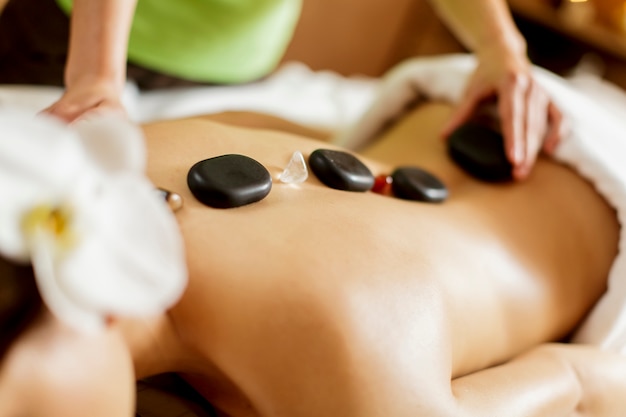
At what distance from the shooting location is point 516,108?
0.90m

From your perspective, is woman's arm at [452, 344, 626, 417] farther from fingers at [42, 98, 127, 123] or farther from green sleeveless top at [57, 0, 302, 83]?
green sleeveless top at [57, 0, 302, 83]

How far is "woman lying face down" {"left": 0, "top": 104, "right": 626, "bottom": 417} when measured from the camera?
0.53 m

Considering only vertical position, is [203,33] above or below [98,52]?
below

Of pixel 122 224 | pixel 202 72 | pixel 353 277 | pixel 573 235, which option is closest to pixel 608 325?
pixel 573 235

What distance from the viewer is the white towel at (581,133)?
818 mm

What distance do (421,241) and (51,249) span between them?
0.42 metres

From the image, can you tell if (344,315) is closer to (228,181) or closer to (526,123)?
(228,181)

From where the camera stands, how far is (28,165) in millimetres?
337

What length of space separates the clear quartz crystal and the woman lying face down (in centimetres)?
1

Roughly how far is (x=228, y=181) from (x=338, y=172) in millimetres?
143

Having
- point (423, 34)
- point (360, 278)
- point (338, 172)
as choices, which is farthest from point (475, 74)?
point (423, 34)

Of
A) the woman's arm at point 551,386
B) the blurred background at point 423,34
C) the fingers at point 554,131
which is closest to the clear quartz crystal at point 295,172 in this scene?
the woman's arm at point 551,386

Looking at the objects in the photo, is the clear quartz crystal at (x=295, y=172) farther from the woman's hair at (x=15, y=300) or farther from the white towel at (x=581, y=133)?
the white towel at (x=581, y=133)

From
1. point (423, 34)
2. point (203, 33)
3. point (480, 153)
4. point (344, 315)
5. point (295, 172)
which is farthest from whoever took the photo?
point (423, 34)
